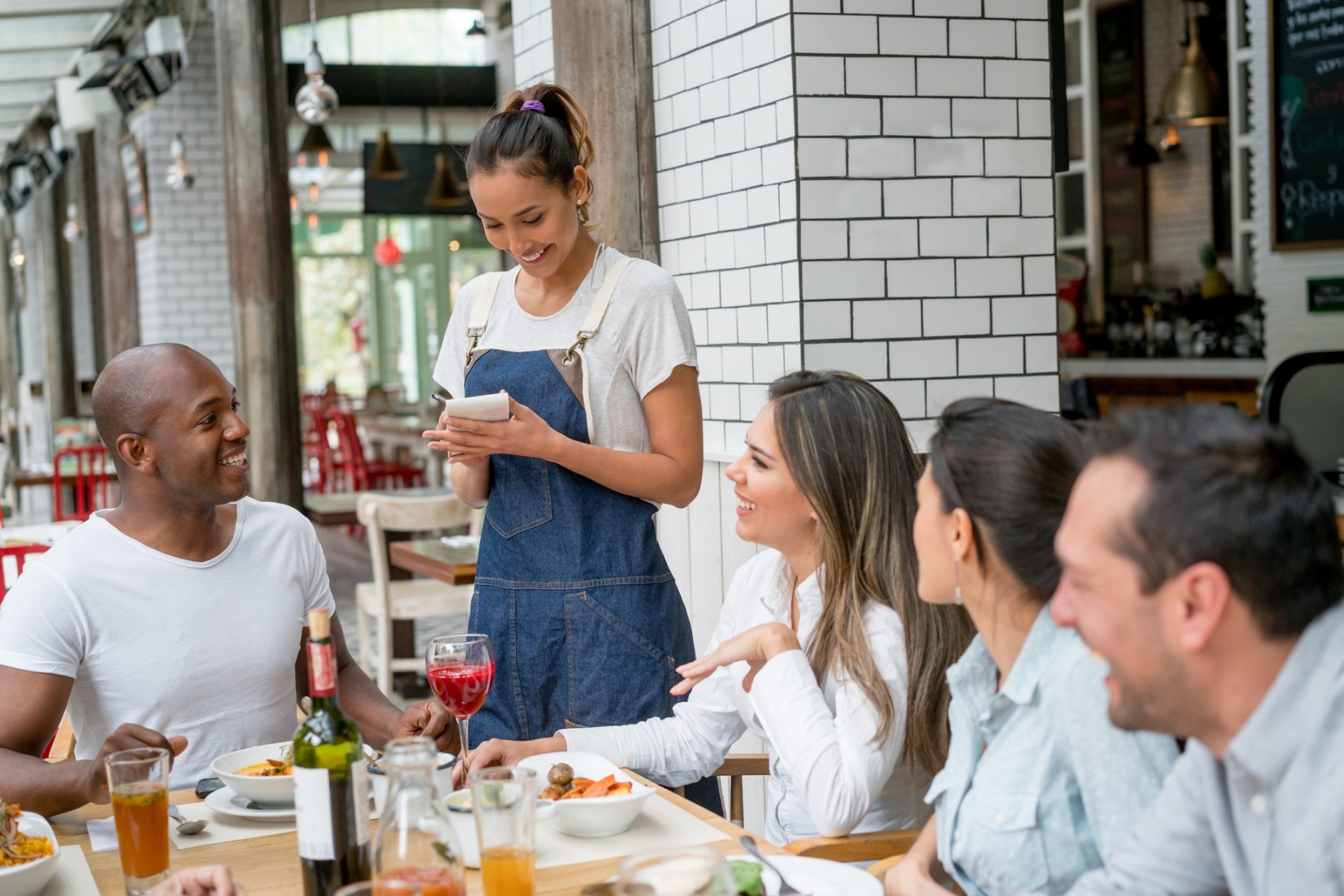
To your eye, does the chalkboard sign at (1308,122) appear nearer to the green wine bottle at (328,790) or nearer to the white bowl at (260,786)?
the white bowl at (260,786)

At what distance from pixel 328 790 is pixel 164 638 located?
82 centimetres

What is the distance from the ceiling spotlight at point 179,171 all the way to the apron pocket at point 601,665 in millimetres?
8029

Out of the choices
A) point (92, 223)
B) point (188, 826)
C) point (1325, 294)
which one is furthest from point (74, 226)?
point (188, 826)

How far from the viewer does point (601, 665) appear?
Answer: 91.7 inches

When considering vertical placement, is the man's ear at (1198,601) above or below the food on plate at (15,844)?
above

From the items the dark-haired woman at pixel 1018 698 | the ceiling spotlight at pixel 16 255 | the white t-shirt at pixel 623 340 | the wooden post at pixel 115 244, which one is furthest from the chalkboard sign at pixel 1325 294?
the ceiling spotlight at pixel 16 255

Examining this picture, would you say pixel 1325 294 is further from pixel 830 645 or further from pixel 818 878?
pixel 818 878

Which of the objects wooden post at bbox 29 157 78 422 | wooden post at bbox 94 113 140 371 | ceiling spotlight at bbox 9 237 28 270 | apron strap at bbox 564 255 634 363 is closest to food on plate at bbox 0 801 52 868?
apron strap at bbox 564 255 634 363

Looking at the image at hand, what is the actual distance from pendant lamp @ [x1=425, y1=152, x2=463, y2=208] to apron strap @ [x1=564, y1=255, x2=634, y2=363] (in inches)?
328

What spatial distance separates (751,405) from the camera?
11.4 ft

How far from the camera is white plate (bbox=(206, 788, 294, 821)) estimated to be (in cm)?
178

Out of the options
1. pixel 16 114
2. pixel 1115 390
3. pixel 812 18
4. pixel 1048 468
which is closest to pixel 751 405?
pixel 812 18

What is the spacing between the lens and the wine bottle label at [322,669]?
4.52 ft

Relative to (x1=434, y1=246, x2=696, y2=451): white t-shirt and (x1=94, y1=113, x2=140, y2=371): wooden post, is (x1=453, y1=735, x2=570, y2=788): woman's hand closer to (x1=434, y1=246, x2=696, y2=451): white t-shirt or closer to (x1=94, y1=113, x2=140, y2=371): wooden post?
(x1=434, y1=246, x2=696, y2=451): white t-shirt
